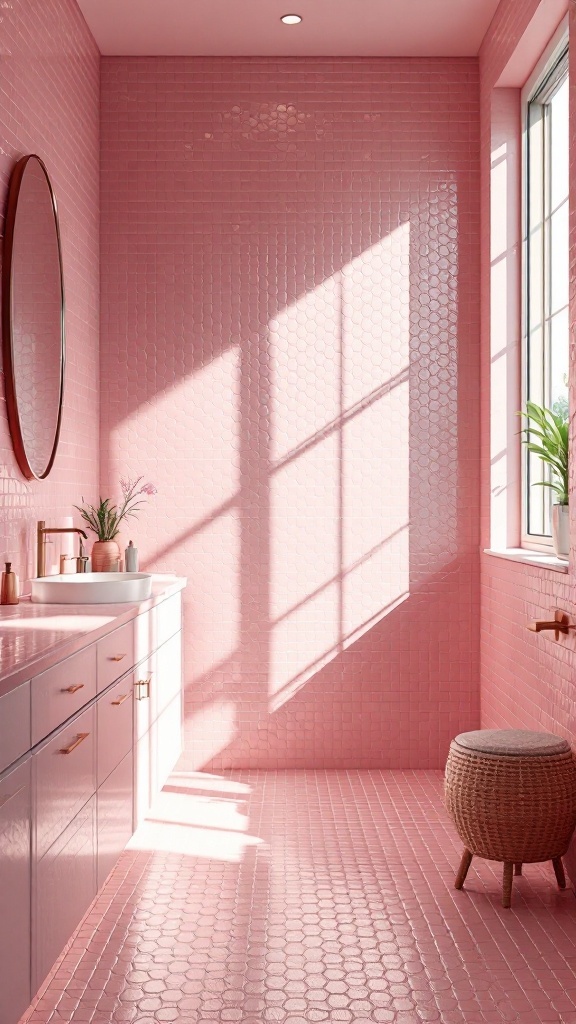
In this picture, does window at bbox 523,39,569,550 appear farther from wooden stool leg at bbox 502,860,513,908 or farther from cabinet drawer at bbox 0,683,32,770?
cabinet drawer at bbox 0,683,32,770

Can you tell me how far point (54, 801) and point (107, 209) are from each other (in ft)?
9.51

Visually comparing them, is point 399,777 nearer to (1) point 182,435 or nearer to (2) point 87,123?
(1) point 182,435

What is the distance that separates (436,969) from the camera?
2.33 meters

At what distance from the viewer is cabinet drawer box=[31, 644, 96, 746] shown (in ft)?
6.12

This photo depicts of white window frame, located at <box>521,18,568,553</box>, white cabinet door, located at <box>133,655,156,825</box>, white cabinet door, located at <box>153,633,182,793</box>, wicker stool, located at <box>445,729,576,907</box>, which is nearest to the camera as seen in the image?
wicker stool, located at <box>445,729,576,907</box>

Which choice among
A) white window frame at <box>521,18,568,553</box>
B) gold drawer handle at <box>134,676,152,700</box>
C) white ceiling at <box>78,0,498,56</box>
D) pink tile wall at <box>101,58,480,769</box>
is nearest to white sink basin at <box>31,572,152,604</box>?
gold drawer handle at <box>134,676,152,700</box>

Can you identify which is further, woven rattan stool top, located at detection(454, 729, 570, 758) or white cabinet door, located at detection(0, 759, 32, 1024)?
woven rattan stool top, located at detection(454, 729, 570, 758)

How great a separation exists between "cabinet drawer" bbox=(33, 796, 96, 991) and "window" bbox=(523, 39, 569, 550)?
6.92 feet

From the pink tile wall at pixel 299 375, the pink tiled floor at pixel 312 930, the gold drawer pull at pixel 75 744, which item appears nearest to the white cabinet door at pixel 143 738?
the pink tiled floor at pixel 312 930

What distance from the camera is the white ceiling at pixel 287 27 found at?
3.69 metres

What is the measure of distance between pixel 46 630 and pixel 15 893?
2.14ft

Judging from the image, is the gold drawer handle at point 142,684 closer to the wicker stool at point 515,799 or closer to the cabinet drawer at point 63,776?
the cabinet drawer at point 63,776

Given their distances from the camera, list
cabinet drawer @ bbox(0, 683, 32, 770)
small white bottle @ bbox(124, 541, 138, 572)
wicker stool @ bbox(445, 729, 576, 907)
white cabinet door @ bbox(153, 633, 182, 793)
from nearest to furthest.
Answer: cabinet drawer @ bbox(0, 683, 32, 770)
wicker stool @ bbox(445, 729, 576, 907)
white cabinet door @ bbox(153, 633, 182, 793)
small white bottle @ bbox(124, 541, 138, 572)

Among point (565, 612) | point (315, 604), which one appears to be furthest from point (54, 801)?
point (315, 604)
